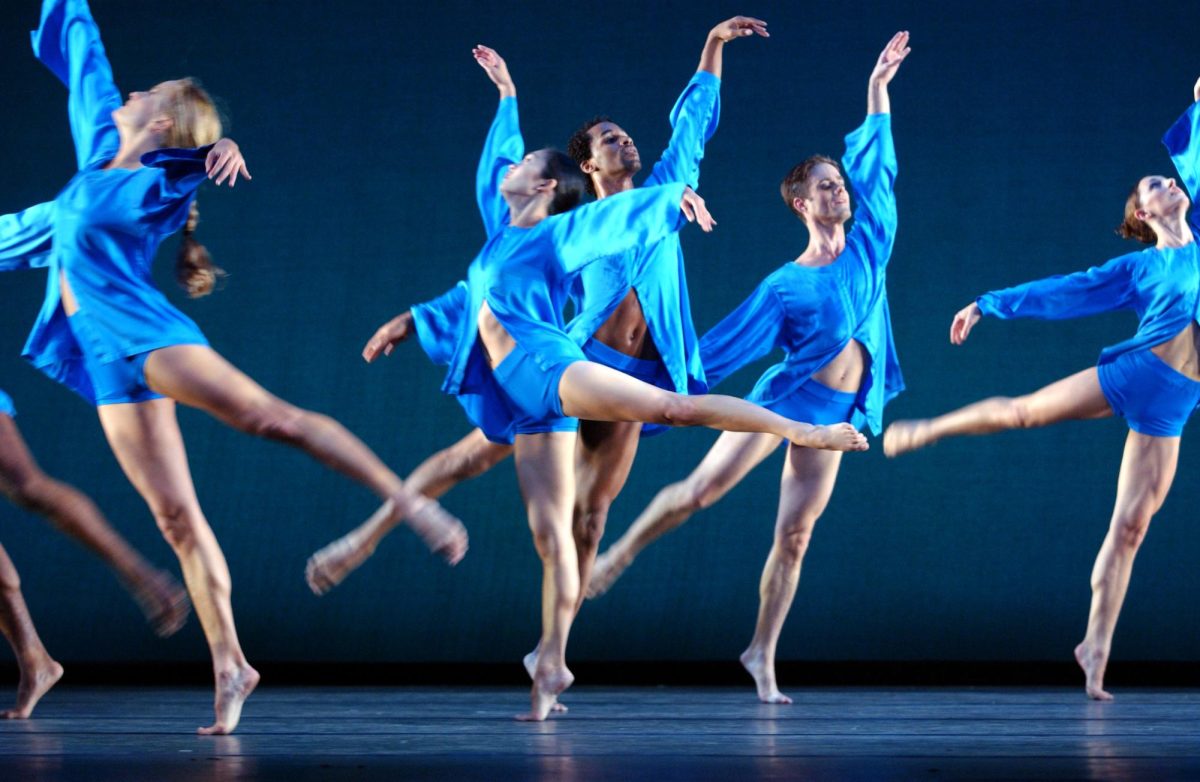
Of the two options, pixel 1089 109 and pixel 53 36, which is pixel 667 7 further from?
pixel 53 36

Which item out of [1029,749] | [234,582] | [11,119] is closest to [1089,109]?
[1029,749]

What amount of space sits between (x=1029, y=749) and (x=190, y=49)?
3.79 metres

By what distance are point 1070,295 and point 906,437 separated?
2.00 feet

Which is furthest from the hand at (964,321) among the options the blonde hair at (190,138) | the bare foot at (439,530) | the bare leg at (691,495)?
the blonde hair at (190,138)

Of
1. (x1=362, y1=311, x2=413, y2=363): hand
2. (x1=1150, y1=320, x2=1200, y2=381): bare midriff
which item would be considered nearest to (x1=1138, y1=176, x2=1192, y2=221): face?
(x1=1150, y1=320, x2=1200, y2=381): bare midriff

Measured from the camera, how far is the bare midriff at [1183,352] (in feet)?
13.6

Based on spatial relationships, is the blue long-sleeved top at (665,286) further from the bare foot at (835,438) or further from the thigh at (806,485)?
the bare foot at (835,438)

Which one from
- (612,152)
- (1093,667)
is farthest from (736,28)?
(1093,667)

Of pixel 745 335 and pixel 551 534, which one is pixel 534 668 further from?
pixel 745 335

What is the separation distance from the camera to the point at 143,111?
134 inches

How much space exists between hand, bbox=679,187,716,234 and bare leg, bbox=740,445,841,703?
1018 millimetres

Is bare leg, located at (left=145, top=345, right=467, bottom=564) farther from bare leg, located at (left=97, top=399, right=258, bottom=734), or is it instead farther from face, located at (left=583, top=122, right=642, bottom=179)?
face, located at (left=583, top=122, right=642, bottom=179)

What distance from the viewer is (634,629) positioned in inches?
207

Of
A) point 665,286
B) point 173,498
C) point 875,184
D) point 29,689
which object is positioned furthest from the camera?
point 875,184
